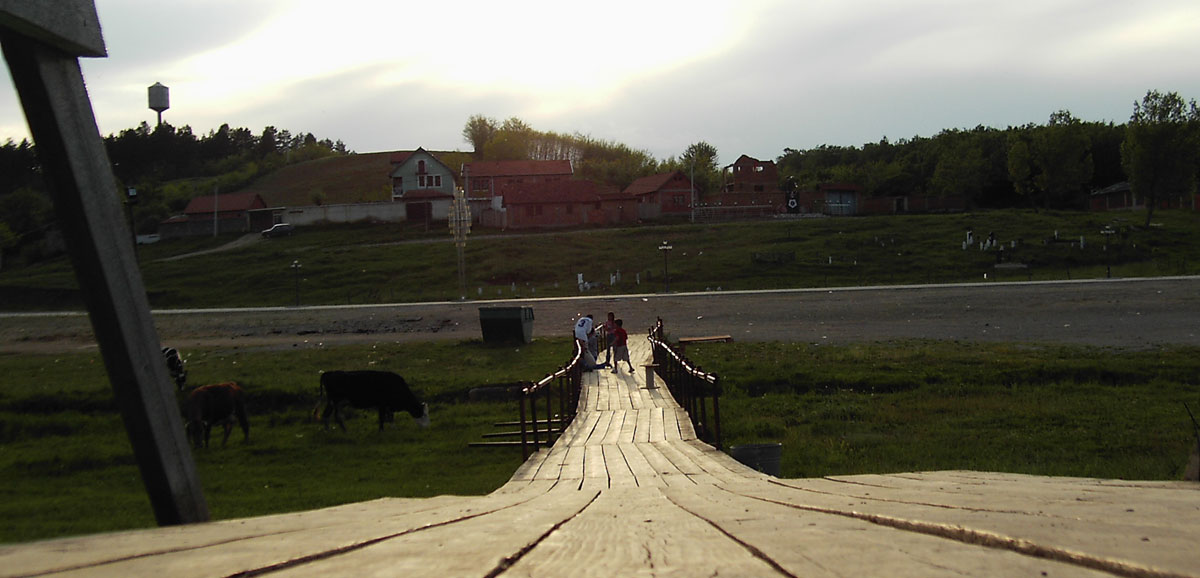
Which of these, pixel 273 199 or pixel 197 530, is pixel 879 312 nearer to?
pixel 197 530

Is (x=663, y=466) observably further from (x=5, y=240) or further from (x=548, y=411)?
(x=5, y=240)

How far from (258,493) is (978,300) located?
3342 centimetres

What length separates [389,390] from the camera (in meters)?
18.6

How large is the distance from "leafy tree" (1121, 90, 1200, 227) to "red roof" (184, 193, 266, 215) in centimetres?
8310

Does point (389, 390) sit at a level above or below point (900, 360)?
above

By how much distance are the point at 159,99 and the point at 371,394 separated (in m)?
9.04

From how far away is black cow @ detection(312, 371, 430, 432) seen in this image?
60.7 feet

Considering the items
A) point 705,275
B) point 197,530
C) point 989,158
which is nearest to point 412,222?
point 705,275

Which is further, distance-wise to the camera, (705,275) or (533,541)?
(705,275)

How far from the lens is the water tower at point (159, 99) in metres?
21.7

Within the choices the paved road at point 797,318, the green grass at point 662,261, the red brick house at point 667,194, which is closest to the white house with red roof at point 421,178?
the green grass at point 662,261

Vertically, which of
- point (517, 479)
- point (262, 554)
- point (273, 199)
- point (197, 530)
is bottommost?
point (273, 199)

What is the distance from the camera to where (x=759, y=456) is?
1139 cm

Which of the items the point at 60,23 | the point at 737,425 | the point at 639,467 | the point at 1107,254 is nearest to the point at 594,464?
A: the point at 639,467
